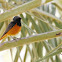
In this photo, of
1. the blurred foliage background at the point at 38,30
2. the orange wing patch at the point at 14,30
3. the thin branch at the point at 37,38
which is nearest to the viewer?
the thin branch at the point at 37,38

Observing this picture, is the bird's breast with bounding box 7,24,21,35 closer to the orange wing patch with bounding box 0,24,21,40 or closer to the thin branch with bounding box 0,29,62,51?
the orange wing patch with bounding box 0,24,21,40

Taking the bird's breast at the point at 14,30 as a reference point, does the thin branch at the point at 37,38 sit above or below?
above

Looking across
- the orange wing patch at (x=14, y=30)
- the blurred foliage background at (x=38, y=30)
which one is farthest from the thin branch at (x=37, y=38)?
the orange wing patch at (x=14, y=30)

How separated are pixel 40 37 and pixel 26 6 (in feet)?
0.31

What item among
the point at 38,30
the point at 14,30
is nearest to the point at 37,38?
the point at 38,30

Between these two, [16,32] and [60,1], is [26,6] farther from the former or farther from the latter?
[16,32]

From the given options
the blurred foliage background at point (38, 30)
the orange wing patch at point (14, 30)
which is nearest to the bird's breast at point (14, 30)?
the orange wing patch at point (14, 30)

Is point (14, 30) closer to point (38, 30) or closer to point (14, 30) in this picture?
point (14, 30)

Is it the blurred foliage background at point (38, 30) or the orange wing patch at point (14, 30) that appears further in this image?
the orange wing patch at point (14, 30)

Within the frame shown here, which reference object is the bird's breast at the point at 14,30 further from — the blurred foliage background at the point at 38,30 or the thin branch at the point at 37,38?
the thin branch at the point at 37,38

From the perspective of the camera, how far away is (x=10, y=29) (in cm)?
97

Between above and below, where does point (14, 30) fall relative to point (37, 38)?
below

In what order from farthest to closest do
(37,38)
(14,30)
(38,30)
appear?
(14,30)
(38,30)
(37,38)

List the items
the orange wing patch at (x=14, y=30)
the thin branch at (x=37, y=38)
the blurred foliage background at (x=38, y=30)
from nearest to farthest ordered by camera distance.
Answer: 1. the thin branch at (x=37, y=38)
2. the blurred foliage background at (x=38, y=30)
3. the orange wing patch at (x=14, y=30)
